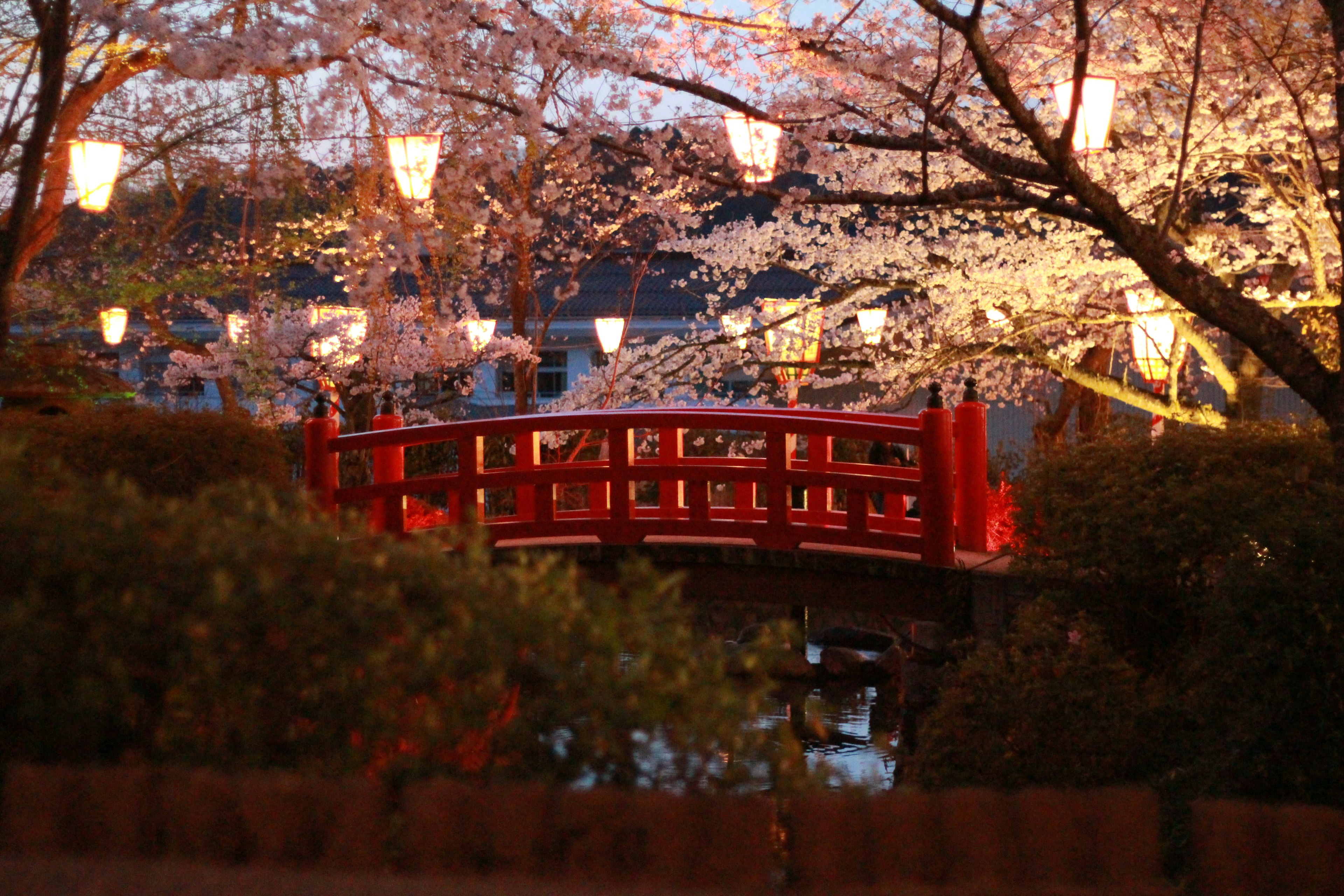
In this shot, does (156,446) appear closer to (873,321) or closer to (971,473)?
(971,473)

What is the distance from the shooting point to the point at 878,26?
8.23 metres

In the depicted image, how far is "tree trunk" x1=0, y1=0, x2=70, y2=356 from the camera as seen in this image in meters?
5.48

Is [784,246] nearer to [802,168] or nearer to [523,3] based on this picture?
[802,168]

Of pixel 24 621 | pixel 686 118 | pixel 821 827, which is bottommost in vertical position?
pixel 821 827

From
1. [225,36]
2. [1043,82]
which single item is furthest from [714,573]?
[1043,82]

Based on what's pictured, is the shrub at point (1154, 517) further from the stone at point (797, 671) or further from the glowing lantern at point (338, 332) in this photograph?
the glowing lantern at point (338, 332)

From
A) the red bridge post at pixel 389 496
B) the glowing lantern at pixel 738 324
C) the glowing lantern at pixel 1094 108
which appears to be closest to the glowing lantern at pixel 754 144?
the glowing lantern at pixel 1094 108

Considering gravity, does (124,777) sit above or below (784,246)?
below

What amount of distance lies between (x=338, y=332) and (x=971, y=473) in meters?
8.47

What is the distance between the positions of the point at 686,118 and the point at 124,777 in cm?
625

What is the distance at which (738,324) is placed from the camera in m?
12.6

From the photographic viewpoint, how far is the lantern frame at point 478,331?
12477 mm

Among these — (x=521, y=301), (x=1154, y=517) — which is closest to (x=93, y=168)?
(x=521, y=301)

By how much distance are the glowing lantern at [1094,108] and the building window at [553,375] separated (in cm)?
1417
